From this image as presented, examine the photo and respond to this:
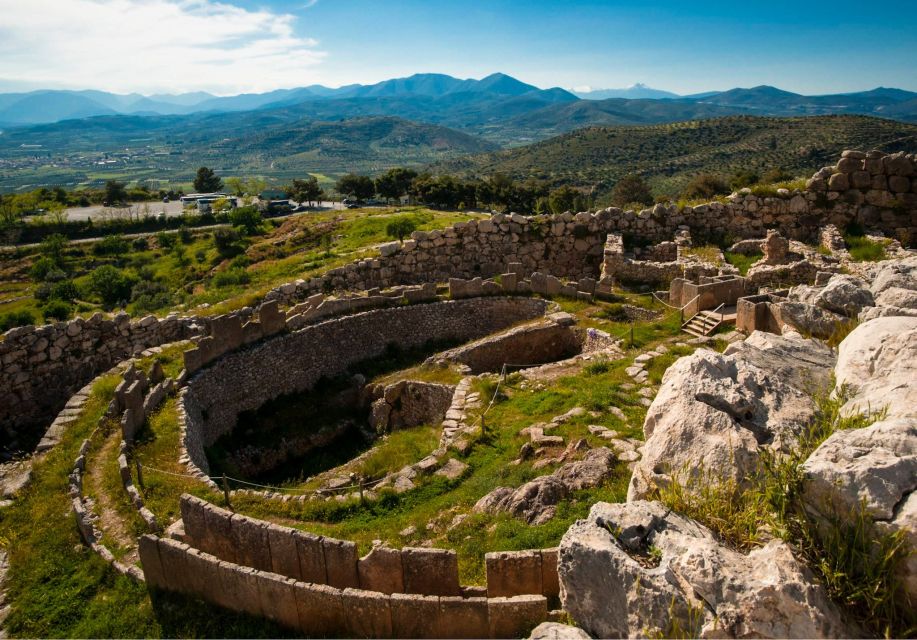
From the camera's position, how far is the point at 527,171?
421 ft

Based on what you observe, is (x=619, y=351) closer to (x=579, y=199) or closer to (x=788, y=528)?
(x=788, y=528)

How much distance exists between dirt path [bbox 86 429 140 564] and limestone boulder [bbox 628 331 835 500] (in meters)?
7.71

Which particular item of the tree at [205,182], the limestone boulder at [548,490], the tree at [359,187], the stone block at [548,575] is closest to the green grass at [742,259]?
the limestone boulder at [548,490]

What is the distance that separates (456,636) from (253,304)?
1577 centimetres

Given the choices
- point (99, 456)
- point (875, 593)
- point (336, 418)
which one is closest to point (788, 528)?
point (875, 593)

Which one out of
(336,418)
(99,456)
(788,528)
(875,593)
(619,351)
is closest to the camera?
(875,593)

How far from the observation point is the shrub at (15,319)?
36959 millimetres

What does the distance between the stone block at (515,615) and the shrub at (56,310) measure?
4317 cm

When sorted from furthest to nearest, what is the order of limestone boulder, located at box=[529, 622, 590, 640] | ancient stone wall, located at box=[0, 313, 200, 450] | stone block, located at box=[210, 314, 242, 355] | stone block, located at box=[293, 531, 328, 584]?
ancient stone wall, located at box=[0, 313, 200, 450], stone block, located at box=[210, 314, 242, 355], stone block, located at box=[293, 531, 328, 584], limestone boulder, located at box=[529, 622, 590, 640]

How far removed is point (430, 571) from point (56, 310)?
44.8 meters

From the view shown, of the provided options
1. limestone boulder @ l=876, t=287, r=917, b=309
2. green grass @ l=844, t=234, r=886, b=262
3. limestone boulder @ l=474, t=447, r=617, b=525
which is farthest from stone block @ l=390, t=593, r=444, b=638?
green grass @ l=844, t=234, r=886, b=262

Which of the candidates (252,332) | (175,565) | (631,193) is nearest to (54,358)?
(252,332)

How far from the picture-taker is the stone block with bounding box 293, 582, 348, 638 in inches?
279

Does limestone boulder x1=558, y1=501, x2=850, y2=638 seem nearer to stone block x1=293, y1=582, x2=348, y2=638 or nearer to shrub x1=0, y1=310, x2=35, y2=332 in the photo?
stone block x1=293, y1=582, x2=348, y2=638
